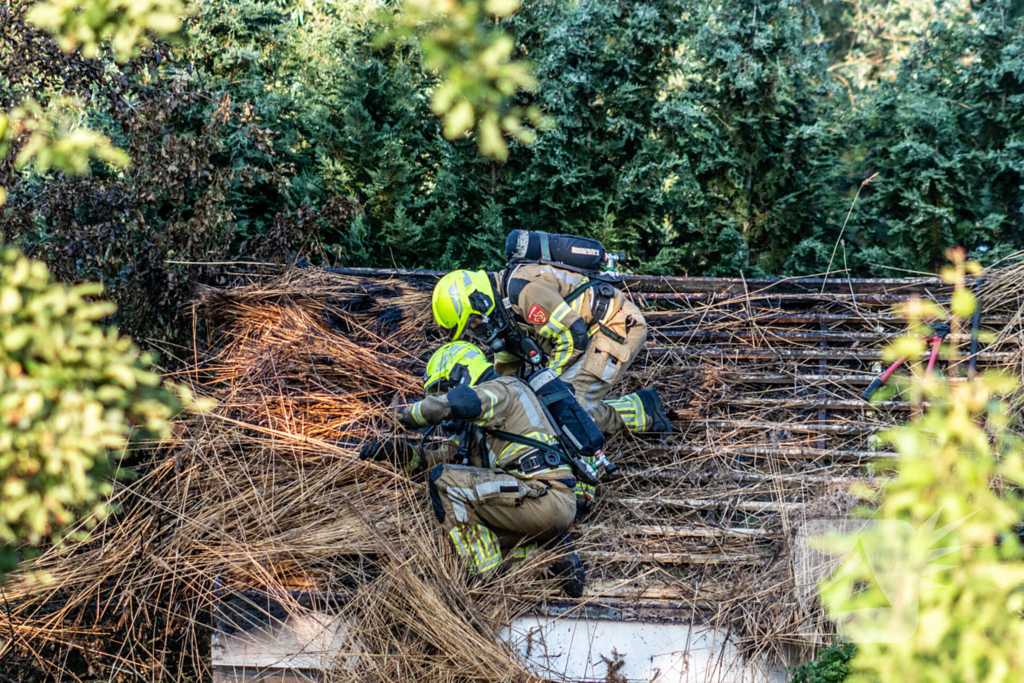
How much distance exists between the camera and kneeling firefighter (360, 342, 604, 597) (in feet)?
16.8

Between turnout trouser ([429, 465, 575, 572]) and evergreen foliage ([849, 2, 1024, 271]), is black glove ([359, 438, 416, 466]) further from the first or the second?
evergreen foliage ([849, 2, 1024, 271])

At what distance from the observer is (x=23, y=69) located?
6.75 m

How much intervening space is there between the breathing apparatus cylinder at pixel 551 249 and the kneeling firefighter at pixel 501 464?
1349 millimetres

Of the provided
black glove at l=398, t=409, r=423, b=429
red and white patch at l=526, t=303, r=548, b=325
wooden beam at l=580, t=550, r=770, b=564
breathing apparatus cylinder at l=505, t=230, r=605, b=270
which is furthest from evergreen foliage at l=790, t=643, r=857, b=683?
breathing apparatus cylinder at l=505, t=230, r=605, b=270

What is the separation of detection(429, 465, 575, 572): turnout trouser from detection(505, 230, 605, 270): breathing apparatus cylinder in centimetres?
207

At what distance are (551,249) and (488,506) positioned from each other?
233 cm

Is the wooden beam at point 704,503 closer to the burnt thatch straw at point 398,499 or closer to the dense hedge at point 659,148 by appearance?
the burnt thatch straw at point 398,499

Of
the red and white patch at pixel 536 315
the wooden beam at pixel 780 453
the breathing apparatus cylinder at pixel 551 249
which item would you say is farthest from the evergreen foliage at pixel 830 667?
the breathing apparatus cylinder at pixel 551 249

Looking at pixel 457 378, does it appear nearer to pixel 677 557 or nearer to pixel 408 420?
pixel 408 420

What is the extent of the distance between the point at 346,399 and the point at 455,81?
16.1 ft

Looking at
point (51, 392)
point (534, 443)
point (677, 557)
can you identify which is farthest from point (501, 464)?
point (51, 392)

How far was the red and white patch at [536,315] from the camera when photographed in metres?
6.30

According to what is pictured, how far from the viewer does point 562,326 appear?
6.33 m

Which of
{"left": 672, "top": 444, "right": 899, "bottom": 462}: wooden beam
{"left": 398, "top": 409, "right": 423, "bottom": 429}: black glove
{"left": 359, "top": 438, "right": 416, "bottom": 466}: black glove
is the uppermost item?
{"left": 398, "top": 409, "right": 423, "bottom": 429}: black glove
